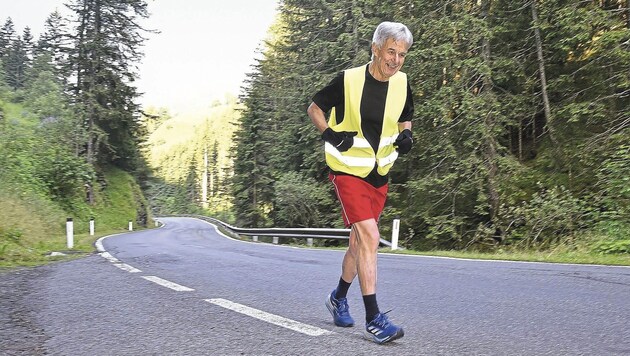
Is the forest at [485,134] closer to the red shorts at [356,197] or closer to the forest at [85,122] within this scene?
the forest at [85,122]

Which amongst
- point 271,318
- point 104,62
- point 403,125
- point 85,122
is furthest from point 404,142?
point 104,62

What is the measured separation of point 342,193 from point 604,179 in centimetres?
1039

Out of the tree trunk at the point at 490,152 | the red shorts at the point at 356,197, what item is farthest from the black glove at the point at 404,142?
the tree trunk at the point at 490,152

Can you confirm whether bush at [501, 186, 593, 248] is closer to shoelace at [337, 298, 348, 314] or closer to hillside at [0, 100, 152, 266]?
shoelace at [337, 298, 348, 314]

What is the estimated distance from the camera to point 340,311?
3383 millimetres

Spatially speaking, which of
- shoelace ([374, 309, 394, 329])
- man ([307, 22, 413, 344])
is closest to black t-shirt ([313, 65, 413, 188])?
man ([307, 22, 413, 344])

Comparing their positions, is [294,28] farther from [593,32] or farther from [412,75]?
[593,32]

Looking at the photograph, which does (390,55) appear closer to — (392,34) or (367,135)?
(392,34)

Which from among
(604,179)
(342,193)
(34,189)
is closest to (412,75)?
(604,179)

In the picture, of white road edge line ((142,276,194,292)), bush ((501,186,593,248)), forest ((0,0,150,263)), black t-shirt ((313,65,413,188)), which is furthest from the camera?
forest ((0,0,150,263))

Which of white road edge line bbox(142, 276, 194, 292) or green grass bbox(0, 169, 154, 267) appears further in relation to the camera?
green grass bbox(0, 169, 154, 267)

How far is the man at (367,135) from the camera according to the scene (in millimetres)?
3117

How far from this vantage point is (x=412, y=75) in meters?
16.2

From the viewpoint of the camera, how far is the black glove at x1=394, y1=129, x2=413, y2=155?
10.8ft
